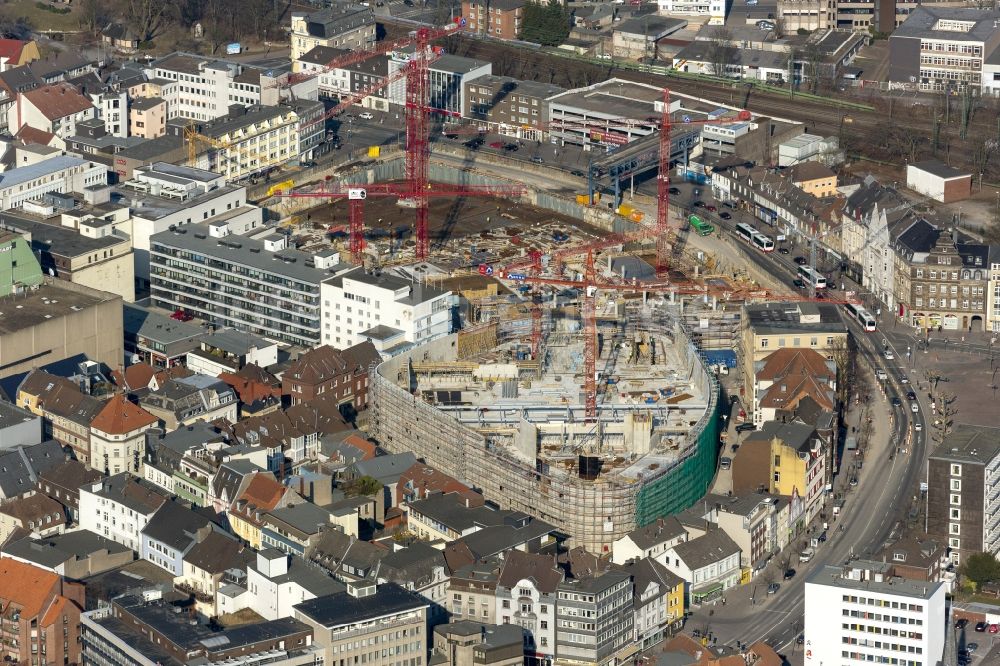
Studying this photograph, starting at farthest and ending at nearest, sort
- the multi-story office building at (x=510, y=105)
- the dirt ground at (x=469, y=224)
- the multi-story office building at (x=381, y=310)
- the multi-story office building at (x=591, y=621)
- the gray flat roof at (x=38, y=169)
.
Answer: the multi-story office building at (x=510, y=105) < the dirt ground at (x=469, y=224) < the gray flat roof at (x=38, y=169) < the multi-story office building at (x=381, y=310) < the multi-story office building at (x=591, y=621)

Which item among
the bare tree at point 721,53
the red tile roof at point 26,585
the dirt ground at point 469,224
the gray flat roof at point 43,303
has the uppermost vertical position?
the bare tree at point 721,53

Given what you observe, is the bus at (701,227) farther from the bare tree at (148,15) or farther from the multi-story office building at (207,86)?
the bare tree at (148,15)

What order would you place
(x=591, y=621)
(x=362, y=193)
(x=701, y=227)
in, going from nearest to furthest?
(x=591, y=621)
(x=362, y=193)
(x=701, y=227)

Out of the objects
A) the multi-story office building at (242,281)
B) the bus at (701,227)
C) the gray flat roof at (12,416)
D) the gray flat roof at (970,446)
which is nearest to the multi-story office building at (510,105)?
the bus at (701,227)

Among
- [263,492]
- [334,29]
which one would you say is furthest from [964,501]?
[334,29]

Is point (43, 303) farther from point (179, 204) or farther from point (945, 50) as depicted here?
point (945, 50)

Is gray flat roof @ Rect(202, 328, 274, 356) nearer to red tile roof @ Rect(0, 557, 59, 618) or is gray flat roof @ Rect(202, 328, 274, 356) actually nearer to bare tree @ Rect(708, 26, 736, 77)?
red tile roof @ Rect(0, 557, 59, 618)
